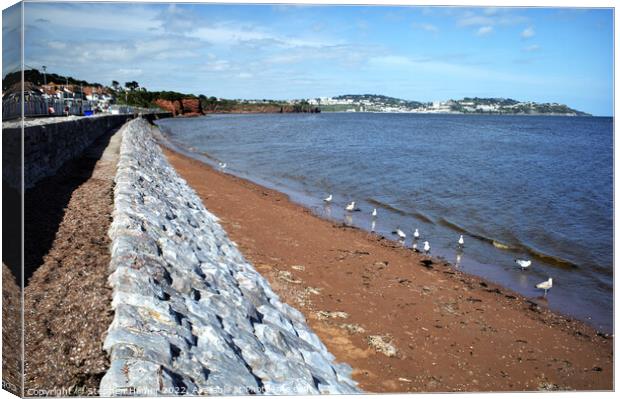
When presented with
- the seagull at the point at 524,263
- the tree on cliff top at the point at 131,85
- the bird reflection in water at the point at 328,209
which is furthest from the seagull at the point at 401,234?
the tree on cliff top at the point at 131,85

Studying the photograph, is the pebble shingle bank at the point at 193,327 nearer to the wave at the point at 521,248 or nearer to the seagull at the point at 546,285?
the seagull at the point at 546,285

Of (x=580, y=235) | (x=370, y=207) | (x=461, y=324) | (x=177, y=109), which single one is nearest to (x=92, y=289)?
(x=461, y=324)

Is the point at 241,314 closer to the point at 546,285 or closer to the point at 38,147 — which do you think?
the point at 38,147

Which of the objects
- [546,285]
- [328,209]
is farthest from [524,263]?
[328,209]

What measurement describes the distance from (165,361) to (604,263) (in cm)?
1148

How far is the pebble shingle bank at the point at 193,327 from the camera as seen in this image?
362cm

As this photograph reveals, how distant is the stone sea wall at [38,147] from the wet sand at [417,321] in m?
A: 4.10

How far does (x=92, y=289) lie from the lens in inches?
174

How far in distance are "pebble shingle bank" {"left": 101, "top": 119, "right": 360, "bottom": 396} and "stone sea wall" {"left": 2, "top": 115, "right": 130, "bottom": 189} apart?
137cm

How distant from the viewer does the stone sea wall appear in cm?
450

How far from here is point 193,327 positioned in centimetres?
445

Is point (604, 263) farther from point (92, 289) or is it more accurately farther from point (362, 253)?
point (92, 289)

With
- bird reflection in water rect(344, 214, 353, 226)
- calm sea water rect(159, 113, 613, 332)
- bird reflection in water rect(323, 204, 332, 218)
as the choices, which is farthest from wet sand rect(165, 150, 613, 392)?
bird reflection in water rect(323, 204, 332, 218)

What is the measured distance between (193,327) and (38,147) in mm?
6421
